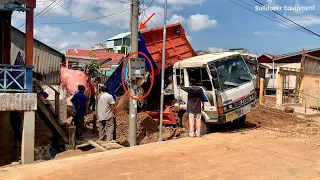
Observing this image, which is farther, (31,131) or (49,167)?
(31,131)

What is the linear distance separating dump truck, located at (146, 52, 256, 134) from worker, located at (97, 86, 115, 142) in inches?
101

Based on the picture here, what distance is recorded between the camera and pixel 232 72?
10297 mm

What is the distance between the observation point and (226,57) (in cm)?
1021

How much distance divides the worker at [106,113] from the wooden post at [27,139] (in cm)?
188

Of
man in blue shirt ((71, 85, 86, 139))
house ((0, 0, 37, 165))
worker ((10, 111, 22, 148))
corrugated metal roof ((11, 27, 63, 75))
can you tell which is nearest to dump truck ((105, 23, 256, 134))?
man in blue shirt ((71, 85, 86, 139))

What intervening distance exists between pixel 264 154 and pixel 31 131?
18.7ft

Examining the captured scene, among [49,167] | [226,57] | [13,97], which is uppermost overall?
[226,57]

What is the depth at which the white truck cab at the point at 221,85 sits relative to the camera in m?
9.73

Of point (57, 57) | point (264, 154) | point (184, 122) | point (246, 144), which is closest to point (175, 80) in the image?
point (184, 122)

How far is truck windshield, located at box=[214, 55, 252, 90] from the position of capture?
9.95m

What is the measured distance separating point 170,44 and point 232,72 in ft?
9.91

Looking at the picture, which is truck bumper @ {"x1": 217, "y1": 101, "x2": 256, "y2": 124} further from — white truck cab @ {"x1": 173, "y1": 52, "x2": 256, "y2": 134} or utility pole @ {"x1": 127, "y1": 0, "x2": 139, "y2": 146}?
utility pole @ {"x1": 127, "y1": 0, "x2": 139, "y2": 146}

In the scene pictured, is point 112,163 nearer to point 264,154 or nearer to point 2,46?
point 264,154

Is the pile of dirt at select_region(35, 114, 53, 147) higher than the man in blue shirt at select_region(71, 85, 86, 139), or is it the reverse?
the man in blue shirt at select_region(71, 85, 86, 139)
